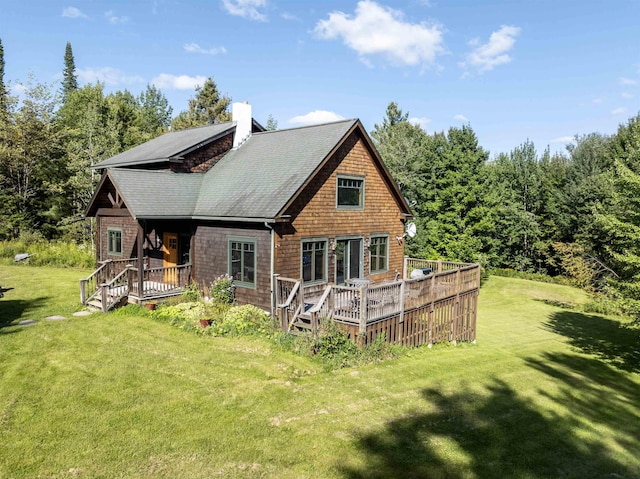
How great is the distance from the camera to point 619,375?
524 inches

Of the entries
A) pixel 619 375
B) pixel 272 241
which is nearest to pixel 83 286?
pixel 272 241

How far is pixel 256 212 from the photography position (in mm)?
13758

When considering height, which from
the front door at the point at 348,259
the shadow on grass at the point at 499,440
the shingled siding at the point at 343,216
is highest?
the shingled siding at the point at 343,216

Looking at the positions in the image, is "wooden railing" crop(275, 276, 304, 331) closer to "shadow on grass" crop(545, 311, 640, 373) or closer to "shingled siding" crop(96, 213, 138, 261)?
"shingled siding" crop(96, 213, 138, 261)

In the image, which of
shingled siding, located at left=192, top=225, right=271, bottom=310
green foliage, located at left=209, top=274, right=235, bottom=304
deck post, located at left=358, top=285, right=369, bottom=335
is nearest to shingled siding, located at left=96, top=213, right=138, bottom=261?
shingled siding, located at left=192, top=225, right=271, bottom=310

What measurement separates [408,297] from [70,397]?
905cm

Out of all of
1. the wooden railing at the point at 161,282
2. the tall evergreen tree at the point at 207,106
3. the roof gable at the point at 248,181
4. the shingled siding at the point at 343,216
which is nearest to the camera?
the shingled siding at the point at 343,216

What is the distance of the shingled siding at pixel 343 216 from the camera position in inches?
555

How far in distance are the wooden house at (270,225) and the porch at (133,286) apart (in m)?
0.05

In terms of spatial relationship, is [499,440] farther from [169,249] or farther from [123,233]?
[123,233]

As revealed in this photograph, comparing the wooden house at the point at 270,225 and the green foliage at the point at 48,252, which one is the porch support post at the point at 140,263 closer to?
the wooden house at the point at 270,225

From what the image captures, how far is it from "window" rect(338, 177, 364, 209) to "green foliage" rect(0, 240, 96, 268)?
57.5ft

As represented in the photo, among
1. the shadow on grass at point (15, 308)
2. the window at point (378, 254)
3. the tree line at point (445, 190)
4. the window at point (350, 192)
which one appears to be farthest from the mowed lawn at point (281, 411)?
the tree line at point (445, 190)

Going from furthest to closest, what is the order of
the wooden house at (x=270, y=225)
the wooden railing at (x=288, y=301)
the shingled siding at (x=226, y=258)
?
the shingled siding at (x=226, y=258), the wooden house at (x=270, y=225), the wooden railing at (x=288, y=301)
